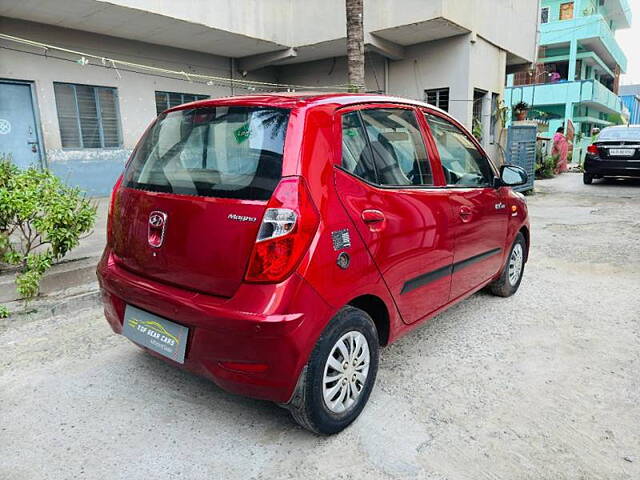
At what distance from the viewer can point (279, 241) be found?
1986 mm

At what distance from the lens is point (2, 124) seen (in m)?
8.16

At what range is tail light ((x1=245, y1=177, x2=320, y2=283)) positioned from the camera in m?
1.99

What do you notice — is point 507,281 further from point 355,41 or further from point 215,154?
point 355,41

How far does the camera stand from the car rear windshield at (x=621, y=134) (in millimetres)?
11977

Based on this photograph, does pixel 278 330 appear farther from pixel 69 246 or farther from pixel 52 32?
pixel 52 32

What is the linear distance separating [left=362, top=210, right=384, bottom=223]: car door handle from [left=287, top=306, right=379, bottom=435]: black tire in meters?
0.45

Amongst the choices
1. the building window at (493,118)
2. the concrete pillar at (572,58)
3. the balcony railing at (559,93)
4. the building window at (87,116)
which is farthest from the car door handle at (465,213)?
the concrete pillar at (572,58)

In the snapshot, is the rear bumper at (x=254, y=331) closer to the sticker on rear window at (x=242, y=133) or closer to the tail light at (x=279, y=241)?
the tail light at (x=279, y=241)

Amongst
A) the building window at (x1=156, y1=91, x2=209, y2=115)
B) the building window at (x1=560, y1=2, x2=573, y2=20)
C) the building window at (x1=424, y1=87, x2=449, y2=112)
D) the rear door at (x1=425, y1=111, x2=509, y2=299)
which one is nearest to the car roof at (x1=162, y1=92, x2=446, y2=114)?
the rear door at (x1=425, y1=111, x2=509, y2=299)

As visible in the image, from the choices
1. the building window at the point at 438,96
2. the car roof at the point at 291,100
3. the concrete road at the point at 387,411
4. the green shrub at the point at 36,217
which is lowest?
the concrete road at the point at 387,411

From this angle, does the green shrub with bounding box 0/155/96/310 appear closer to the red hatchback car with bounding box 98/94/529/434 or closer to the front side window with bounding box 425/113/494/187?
the red hatchback car with bounding box 98/94/529/434

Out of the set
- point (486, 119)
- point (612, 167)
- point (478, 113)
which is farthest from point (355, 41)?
point (612, 167)

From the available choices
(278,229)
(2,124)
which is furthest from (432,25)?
(278,229)

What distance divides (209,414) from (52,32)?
8.90 m
